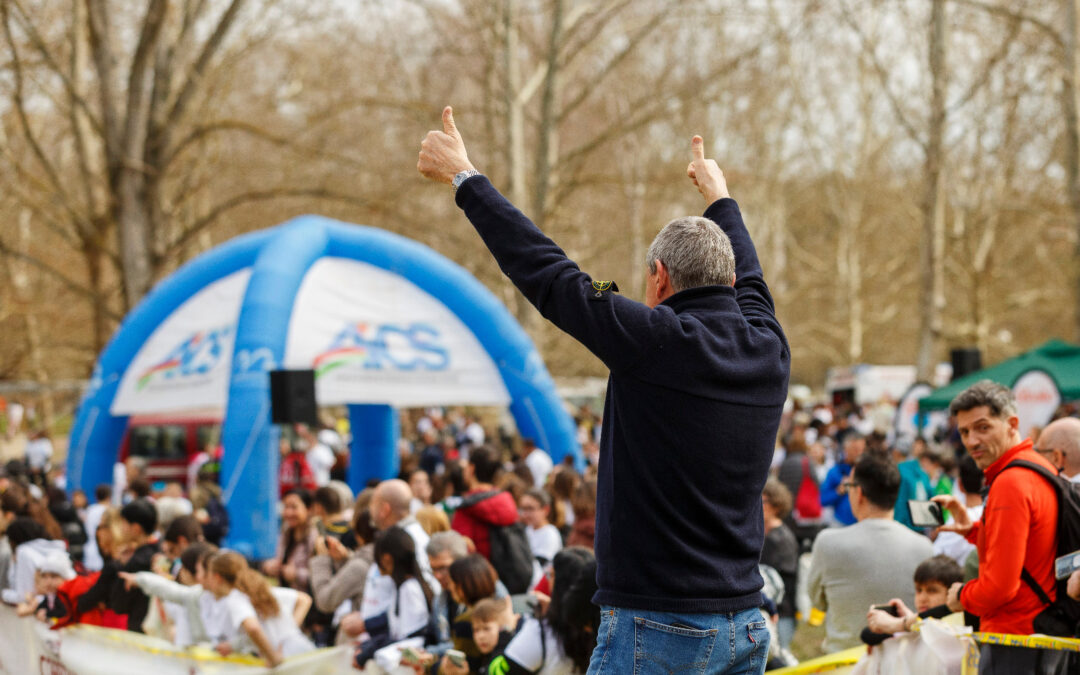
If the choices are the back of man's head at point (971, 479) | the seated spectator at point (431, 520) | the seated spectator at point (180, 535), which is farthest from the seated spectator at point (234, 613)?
the back of man's head at point (971, 479)

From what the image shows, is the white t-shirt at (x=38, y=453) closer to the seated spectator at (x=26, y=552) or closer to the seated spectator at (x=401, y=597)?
the seated spectator at (x=26, y=552)

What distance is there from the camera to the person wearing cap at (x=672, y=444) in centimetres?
264

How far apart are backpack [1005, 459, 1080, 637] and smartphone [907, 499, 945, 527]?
0.61m

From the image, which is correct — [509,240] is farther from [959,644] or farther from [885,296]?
[885,296]

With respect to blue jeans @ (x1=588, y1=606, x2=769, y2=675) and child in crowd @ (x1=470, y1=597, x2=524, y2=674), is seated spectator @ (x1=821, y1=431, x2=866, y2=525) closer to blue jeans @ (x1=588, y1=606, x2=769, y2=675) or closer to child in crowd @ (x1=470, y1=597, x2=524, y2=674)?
child in crowd @ (x1=470, y1=597, x2=524, y2=674)

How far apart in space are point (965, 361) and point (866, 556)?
14.8 metres

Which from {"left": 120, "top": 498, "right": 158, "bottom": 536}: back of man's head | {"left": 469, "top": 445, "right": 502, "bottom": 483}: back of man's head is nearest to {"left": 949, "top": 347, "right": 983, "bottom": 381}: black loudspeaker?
{"left": 469, "top": 445, "right": 502, "bottom": 483}: back of man's head

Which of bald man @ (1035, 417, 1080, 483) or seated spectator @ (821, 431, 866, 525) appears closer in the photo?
bald man @ (1035, 417, 1080, 483)

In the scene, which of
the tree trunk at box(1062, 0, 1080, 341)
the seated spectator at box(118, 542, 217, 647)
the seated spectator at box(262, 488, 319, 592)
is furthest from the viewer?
the tree trunk at box(1062, 0, 1080, 341)

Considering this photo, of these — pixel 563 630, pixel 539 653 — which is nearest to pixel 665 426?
pixel 563 630

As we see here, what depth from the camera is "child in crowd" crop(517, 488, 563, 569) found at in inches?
315

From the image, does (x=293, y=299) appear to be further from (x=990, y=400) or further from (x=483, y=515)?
(x=990, y=400)

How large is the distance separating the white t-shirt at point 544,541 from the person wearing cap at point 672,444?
5.20 metres

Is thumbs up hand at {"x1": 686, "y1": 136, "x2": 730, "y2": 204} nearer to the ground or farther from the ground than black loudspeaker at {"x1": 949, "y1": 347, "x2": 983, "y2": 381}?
farther from the ground
